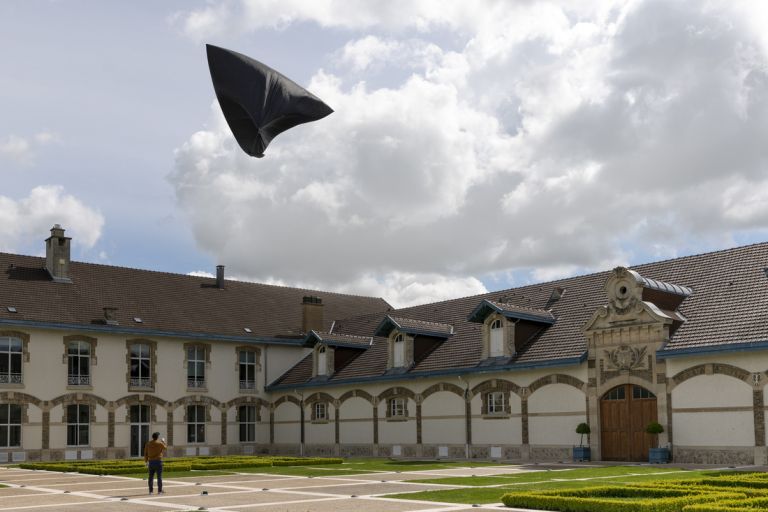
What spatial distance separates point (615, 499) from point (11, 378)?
28.9m

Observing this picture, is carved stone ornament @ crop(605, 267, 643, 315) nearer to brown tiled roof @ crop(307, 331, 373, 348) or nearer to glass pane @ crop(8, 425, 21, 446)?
brown tiled roof @ crop(307, 331, 373, 348)

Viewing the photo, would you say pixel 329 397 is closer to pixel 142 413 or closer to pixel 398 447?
pixel 398 447

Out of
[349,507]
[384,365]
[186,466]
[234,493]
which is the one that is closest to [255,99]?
[349,507]

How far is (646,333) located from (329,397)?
16445mm

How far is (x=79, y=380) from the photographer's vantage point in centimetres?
3897

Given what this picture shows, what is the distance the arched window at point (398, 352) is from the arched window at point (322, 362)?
168 inches

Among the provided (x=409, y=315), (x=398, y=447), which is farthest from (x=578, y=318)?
(x=409, y=315)

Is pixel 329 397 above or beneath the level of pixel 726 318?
beneath

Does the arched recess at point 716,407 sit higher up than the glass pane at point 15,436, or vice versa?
the arched recess at point 716,407

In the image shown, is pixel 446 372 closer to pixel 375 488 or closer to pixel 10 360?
pixel 375 488

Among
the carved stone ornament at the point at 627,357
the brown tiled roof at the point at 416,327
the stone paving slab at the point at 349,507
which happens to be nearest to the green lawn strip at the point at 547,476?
the carved stone ornament at the point at 627,357

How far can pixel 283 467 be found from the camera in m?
28.8

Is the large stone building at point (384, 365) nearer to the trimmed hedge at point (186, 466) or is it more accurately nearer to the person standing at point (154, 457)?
the trimmed hedge at point (186, 466)

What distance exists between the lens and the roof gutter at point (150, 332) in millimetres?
37469
